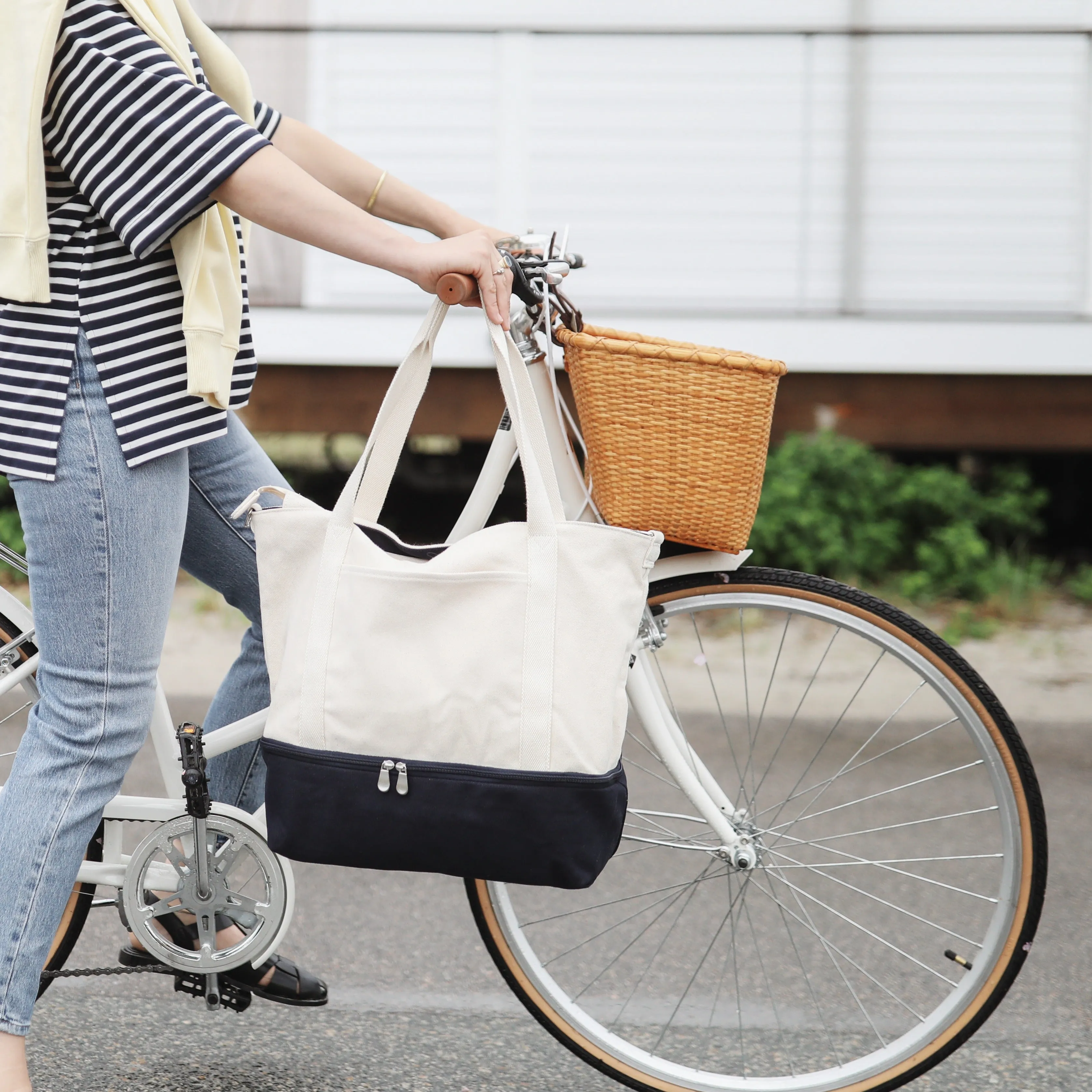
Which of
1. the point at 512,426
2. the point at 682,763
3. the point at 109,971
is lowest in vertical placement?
the point at 109,971

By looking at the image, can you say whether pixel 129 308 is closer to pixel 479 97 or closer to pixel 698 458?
pixel 698 458

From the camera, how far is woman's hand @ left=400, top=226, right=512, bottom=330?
160cm

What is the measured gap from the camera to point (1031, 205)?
646cm

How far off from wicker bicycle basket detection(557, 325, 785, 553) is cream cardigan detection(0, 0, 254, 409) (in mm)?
470

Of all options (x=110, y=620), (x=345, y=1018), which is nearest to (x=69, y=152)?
(x=110, y=620)

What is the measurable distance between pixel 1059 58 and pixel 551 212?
2670mm

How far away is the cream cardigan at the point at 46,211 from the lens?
1.47m

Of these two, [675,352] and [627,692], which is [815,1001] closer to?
[627,692]

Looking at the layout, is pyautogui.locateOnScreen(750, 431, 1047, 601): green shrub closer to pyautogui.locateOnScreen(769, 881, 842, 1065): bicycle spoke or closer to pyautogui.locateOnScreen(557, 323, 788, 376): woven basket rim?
pyautogui.locateOnScreen(769, 881, 842, 1065): bicycle spoke

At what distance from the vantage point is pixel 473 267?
5.31ft

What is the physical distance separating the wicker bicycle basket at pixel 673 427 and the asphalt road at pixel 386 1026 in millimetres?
Result: 1033

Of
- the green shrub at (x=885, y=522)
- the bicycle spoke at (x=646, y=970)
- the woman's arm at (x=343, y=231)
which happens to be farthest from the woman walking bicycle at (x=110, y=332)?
the green shrub at (x=885, y=522)

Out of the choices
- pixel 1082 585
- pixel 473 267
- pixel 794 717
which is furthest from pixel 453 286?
pixel 1082 585

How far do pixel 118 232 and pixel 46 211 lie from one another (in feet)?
0.31
